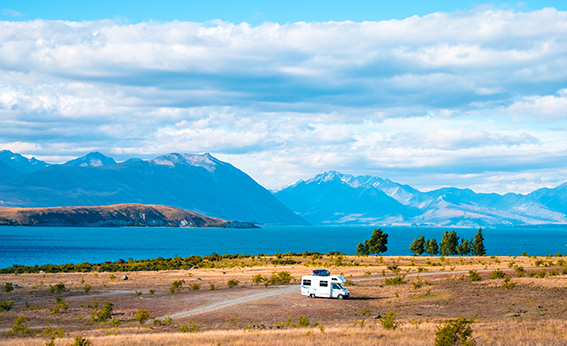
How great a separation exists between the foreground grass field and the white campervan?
1191 mm

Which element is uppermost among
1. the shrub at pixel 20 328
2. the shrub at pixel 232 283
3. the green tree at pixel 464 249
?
the green tree at pixel 464 249

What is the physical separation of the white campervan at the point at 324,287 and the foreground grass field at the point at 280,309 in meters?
1.19

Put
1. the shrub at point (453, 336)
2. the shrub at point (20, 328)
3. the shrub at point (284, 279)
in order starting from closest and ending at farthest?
1. the shrub at point (453, 336)
2. the shrub at point (20, 328)
3. the shrub at point (284, 279)

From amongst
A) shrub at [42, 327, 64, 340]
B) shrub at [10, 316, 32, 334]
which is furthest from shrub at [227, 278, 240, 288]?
shrub at [42, 327, 64, 340]

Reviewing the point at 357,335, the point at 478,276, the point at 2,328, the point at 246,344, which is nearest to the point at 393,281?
the point at 478,276

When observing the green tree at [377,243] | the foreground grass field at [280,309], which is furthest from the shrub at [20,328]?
the green tree at [377,243]

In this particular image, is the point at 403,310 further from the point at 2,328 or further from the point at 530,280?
the point at 2,328

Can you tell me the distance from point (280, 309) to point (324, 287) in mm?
6406

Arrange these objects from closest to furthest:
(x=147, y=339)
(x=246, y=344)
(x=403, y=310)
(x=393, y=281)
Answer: (x=246, y=344) < (x=147, y=339) < (x=403, y=310) < (x=393, y=281)

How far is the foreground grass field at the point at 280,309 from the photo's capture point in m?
26.3

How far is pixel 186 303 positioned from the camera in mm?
43500

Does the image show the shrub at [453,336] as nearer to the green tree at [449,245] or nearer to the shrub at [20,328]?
the shrub at [20,328]

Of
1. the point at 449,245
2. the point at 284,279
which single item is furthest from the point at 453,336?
the point at 449,245

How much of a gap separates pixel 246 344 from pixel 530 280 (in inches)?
1325
